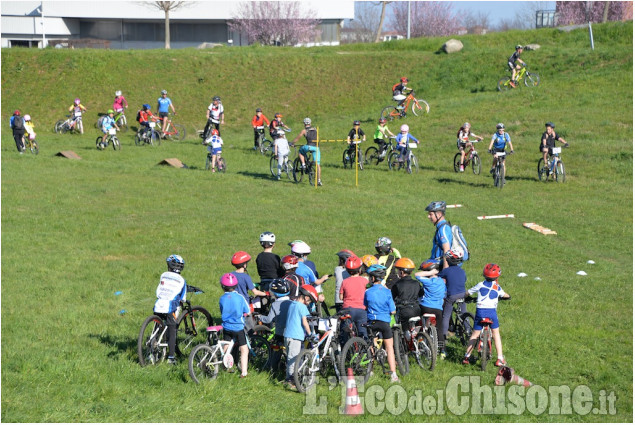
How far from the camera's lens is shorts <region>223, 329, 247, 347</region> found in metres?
10.7

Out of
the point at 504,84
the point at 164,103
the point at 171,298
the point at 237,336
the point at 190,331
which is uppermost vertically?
the point at 504,84

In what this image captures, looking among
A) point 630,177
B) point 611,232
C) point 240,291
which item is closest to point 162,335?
point 240,291

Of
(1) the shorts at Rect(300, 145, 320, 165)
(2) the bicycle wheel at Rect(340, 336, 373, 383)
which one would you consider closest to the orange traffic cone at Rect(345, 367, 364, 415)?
(2) the bicycle wheel at Rect(340, 336, 373, 383)

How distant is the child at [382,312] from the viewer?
10.7 meters

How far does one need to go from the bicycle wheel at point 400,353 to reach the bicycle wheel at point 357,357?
1.48ft

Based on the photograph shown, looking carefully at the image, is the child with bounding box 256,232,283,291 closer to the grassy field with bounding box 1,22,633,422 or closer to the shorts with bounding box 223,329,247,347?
the shorts with bounding box 223,329,247,347

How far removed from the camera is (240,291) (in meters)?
11.3

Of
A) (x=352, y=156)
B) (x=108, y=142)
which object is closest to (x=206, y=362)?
(x=352, y=156)

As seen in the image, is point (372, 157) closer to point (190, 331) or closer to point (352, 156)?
point (352, 156)

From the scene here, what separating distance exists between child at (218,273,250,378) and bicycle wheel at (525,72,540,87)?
35853 millimetres

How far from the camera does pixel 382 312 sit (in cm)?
1073

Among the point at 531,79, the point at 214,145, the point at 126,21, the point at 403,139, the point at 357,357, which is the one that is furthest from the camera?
the point at 126,21

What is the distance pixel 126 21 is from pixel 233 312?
83.6 meters

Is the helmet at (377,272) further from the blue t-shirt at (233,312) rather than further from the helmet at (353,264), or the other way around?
the blue t-shirt at (233,312)
